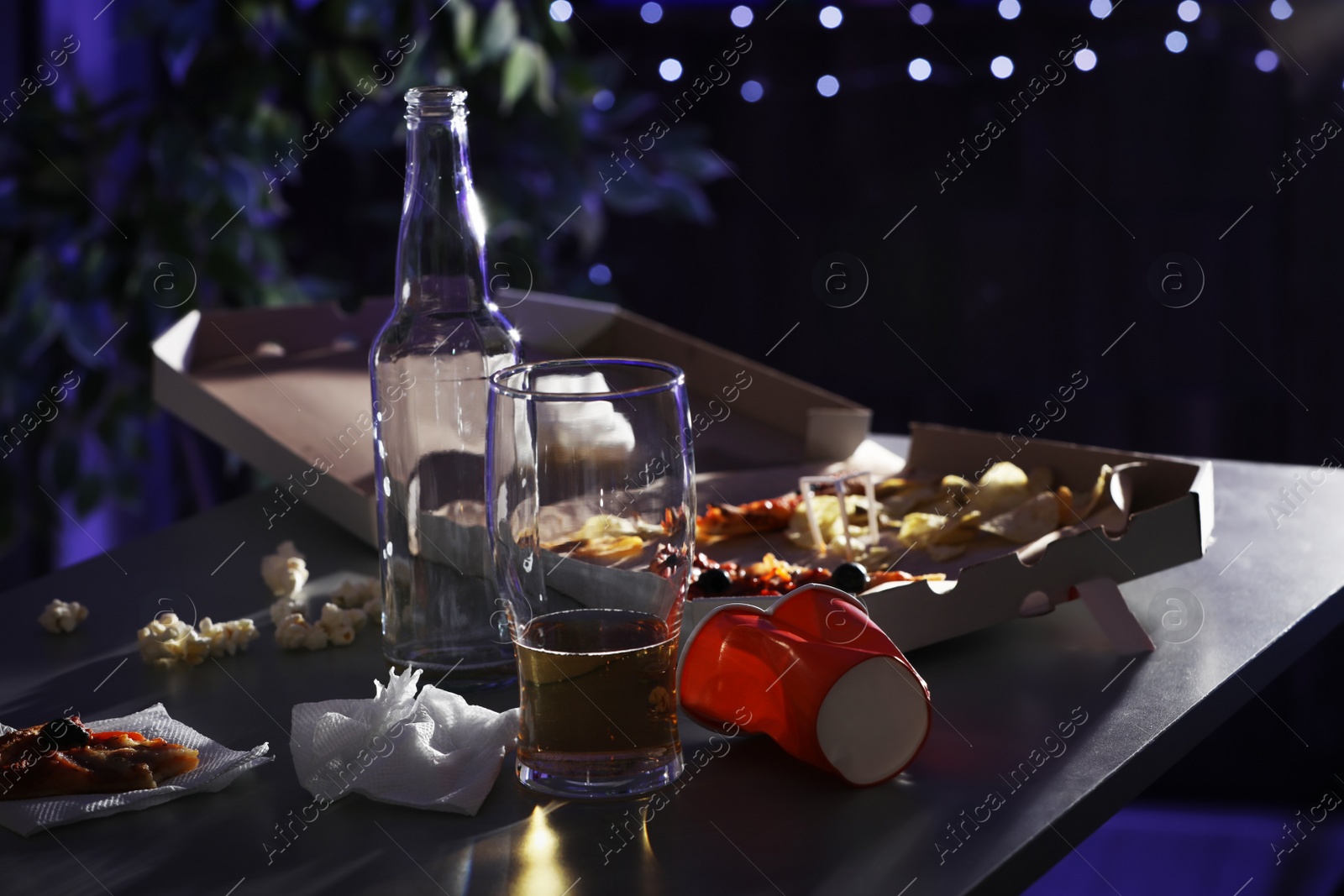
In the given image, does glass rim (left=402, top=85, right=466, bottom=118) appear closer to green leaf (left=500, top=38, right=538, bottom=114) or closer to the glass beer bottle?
the glass beer bottle

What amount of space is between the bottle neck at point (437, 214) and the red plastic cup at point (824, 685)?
290 mm

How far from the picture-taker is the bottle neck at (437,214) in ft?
2.85

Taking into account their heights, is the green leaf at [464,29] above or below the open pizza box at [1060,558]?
above

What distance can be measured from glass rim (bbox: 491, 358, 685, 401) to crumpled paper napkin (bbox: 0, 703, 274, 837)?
250mm

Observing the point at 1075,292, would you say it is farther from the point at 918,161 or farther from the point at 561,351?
the point at 561,351

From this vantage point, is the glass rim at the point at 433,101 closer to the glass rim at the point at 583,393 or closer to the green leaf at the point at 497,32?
the glass rim at the point at 583,393

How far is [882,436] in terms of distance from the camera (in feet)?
5.03

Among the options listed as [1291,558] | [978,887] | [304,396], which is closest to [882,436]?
[1291,558]

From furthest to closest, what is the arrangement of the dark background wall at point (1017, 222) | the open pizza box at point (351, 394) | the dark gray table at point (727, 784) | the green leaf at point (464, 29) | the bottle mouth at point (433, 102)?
1. the dark background wall at point (1017, 222)
2. the green leaf at point (464, 29)
3. the open pizza box at point (351, 394)
4. the bottle mouth at point (433, 102)
5. the dark gray table at point (727, 784)

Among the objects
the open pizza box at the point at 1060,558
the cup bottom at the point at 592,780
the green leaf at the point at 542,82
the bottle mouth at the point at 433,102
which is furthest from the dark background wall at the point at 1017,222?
the cup bottom at the point at 592,780

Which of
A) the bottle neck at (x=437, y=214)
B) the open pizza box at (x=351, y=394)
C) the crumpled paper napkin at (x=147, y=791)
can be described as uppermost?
the bottle neck at (x=437, y=214)

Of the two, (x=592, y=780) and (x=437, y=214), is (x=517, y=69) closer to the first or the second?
(x=437, y=214)

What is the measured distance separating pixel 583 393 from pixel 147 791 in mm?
311

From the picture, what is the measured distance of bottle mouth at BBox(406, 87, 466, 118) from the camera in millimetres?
853
